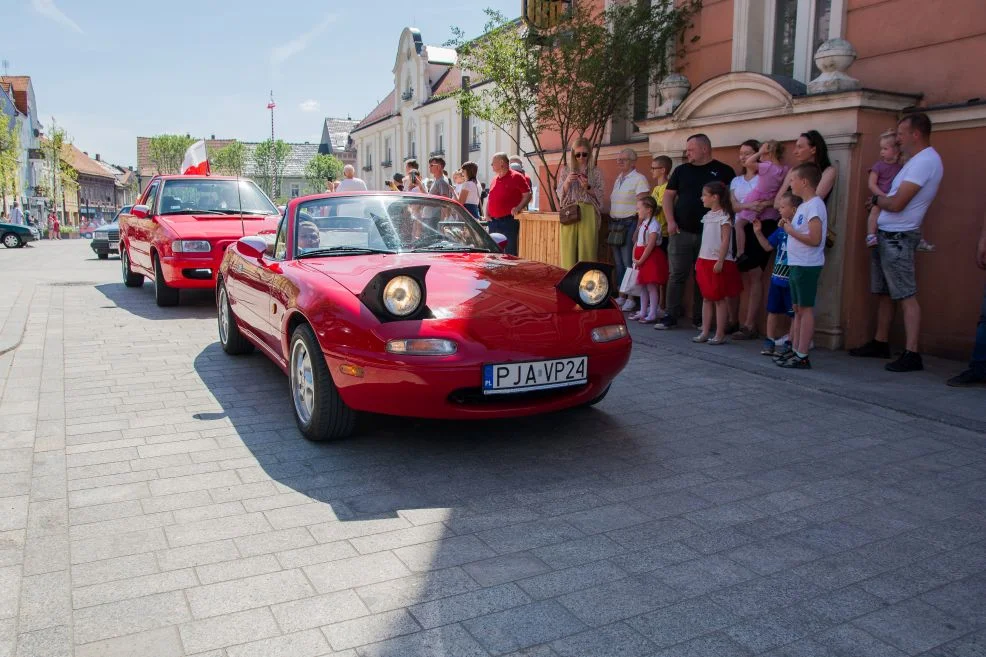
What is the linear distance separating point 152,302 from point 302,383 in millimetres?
6979

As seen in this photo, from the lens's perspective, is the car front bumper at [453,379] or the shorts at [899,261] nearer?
the car front bumper at [453,379]

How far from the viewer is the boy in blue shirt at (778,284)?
6789 millimetres

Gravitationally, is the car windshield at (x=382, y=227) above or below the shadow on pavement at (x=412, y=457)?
above

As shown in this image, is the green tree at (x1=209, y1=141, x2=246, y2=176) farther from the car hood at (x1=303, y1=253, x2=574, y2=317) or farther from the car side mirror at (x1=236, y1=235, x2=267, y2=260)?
the car hood at (x1=303, y1=253, x2=574, y2=317)

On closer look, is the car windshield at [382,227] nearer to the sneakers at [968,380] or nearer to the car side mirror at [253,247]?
the car side mirror at [253,247]

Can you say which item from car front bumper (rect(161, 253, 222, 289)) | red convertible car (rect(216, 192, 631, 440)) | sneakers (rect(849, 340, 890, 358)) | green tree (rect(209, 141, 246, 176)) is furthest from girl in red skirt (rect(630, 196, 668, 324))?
green tree (rect(209, 141, 246, 176))

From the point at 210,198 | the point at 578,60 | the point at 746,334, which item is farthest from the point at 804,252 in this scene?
the point at 210,198

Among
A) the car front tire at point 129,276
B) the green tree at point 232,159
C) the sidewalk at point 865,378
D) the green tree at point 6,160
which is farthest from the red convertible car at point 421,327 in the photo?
the green tree at point 232,159

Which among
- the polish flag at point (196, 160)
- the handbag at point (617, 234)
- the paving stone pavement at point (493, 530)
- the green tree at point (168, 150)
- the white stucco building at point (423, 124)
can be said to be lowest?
the paving stone pavement at point (493, 530)

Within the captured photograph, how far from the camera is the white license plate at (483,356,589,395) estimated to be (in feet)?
13.4

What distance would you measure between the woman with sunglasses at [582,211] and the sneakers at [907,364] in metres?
4.11

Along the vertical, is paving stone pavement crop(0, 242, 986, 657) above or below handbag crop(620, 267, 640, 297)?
below

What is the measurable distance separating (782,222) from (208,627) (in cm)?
567

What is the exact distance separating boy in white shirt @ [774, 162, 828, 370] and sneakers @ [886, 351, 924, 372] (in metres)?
0.70
